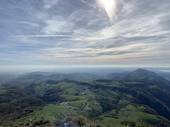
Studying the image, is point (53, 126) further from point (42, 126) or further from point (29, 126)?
point (29, 126)

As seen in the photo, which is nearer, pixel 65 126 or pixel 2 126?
pixel 65 126

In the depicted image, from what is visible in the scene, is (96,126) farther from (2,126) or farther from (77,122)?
(2,126)

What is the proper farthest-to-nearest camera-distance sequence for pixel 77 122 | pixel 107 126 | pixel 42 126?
pixel 107 126
pixel 77 122
pixel 42 126

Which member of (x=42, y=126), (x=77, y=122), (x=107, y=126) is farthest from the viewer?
(x=107, y=126)

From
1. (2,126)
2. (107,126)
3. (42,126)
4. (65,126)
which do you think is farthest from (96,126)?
(2,126)

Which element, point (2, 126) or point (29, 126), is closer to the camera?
point (29, 126)

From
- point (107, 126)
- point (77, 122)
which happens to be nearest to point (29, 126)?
point (77, 122)

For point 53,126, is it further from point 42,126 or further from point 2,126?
point 2,126

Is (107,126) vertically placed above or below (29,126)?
below

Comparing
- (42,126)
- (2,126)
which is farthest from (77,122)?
(2,126)
